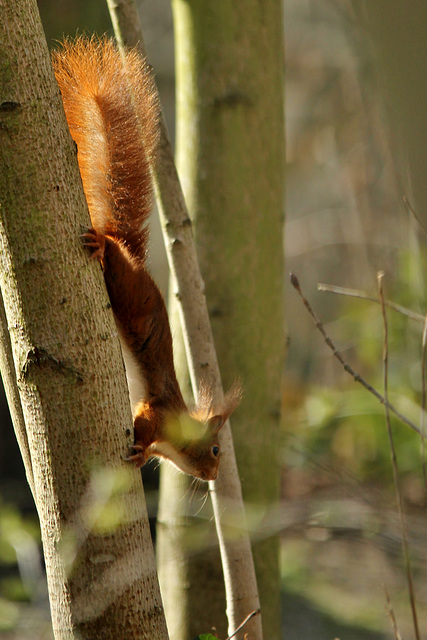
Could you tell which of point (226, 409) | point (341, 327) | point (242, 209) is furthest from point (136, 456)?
point (341, 327)

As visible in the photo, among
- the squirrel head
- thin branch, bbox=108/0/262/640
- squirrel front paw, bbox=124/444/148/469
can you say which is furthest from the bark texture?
squirrel front paw, bbox=124/444/148/469

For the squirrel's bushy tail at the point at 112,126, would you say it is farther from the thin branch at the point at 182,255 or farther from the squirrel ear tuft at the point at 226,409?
the squirrel ear tuft at the point at 226,409

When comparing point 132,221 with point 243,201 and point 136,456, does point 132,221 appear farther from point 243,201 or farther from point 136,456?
point 136,456

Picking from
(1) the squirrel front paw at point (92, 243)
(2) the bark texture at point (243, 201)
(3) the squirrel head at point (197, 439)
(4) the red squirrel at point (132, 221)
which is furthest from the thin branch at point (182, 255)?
(1) the squirrel front paw at point (92, 243)

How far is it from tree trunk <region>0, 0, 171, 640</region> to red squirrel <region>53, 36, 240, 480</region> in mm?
315

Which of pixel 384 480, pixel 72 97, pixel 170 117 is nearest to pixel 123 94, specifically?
pixel 72 97

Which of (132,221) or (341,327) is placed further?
(341,327)

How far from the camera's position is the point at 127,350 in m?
2.02

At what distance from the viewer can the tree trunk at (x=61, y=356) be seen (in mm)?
1106

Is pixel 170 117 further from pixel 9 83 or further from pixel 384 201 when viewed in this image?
pixel 9 83

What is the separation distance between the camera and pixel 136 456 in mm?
1402

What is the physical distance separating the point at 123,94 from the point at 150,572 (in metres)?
1.08

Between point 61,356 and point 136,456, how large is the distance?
1.18 feet

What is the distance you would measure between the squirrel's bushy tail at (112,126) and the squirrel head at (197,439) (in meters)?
0.49
